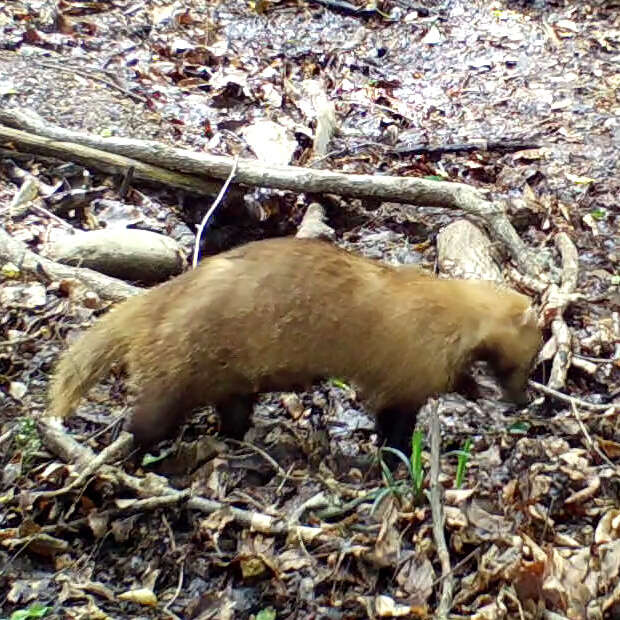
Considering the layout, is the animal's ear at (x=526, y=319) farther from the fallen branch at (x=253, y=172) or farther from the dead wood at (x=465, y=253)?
the fallen branch at (x=253, y=172)

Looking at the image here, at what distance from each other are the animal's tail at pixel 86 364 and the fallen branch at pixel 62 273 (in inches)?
42.9

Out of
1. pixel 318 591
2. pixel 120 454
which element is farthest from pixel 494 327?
pixel 120 454

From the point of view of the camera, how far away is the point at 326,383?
16.4 ft

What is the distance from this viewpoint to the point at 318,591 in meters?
3.66

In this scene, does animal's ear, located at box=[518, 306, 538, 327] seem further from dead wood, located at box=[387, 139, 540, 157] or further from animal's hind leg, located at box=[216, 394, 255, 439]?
dead wood, located at box=[387, 139, 540, 157]

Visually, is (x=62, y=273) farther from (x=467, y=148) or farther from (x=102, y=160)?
(x=467, y=148)

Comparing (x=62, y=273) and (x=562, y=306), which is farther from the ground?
(x=562, y=306)

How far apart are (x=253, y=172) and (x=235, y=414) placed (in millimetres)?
2254

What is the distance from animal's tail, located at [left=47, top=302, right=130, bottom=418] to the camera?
4.08 m

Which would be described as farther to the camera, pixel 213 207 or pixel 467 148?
pixel 467 148

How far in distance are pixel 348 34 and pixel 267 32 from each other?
2.62ft

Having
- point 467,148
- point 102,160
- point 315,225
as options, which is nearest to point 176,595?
point 315,225

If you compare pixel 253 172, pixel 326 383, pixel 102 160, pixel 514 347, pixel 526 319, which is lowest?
pixel 326 383

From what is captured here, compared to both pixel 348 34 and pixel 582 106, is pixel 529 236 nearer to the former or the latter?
pixel 582 106
